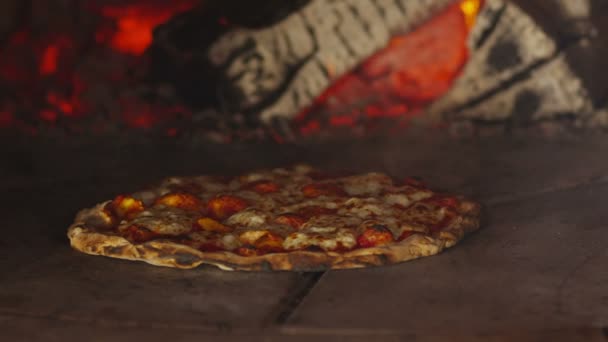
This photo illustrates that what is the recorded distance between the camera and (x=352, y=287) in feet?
8.23

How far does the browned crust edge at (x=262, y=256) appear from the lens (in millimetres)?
2646

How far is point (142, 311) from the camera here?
2.34 meters

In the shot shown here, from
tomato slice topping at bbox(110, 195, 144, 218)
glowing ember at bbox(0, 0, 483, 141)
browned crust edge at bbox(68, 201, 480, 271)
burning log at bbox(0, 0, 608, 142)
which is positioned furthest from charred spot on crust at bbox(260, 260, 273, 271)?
glowing ember at bbox(0, 0, 483, 141)

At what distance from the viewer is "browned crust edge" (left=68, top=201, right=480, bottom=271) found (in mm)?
2646

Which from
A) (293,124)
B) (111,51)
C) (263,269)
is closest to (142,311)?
(263,269)

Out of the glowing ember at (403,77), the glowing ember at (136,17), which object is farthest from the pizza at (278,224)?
the glowing ember at (136,17)

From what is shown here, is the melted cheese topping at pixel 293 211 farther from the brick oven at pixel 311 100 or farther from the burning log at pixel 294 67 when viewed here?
the burning log at pixel 294 67

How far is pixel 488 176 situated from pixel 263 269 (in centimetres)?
172

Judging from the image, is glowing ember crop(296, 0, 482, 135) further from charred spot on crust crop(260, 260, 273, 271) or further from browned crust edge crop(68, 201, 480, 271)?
charred spot on crust crop(260, 260, 273, 271)

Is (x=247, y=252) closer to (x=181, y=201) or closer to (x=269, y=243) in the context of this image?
(x=269, y=243)

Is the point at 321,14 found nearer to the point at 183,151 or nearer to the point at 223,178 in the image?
the point at 183,151

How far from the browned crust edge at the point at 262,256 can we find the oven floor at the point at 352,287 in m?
0.03

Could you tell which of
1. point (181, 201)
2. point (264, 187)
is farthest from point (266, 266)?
point (264, 187)

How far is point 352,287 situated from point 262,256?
340mm
